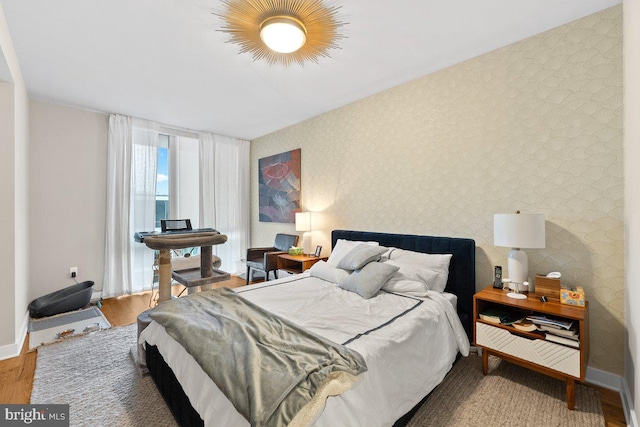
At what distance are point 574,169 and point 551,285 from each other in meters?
0.90

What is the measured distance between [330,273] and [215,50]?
2.34 meters

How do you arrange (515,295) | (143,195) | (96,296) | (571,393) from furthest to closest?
1. (143,195)
2. (96,296)
3. (515,295)
4. (571,393)

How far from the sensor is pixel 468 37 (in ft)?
7.46

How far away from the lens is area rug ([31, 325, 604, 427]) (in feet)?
5.51

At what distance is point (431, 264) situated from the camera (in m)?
2.57

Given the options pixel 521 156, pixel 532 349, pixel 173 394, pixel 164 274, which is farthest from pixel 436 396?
pixel 164 274

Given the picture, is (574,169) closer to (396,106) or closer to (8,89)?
(396,106)

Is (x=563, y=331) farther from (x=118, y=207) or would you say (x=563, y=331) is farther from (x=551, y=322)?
(x=118, y=207)

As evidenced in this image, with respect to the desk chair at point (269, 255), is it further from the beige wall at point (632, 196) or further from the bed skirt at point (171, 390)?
the beige wall at point (632, 196)

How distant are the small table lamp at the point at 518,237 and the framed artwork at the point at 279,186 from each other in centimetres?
299

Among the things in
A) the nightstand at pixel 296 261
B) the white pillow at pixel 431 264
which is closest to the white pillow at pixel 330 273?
the white pillow at pixel 431 264

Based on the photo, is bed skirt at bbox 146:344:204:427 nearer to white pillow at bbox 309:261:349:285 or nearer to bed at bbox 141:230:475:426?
bed at bbox 141:230:475:426

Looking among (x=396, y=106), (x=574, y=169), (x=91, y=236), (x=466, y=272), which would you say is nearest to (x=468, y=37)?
(x=396, y=106)

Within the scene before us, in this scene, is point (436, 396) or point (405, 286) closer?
point (436, 396)
